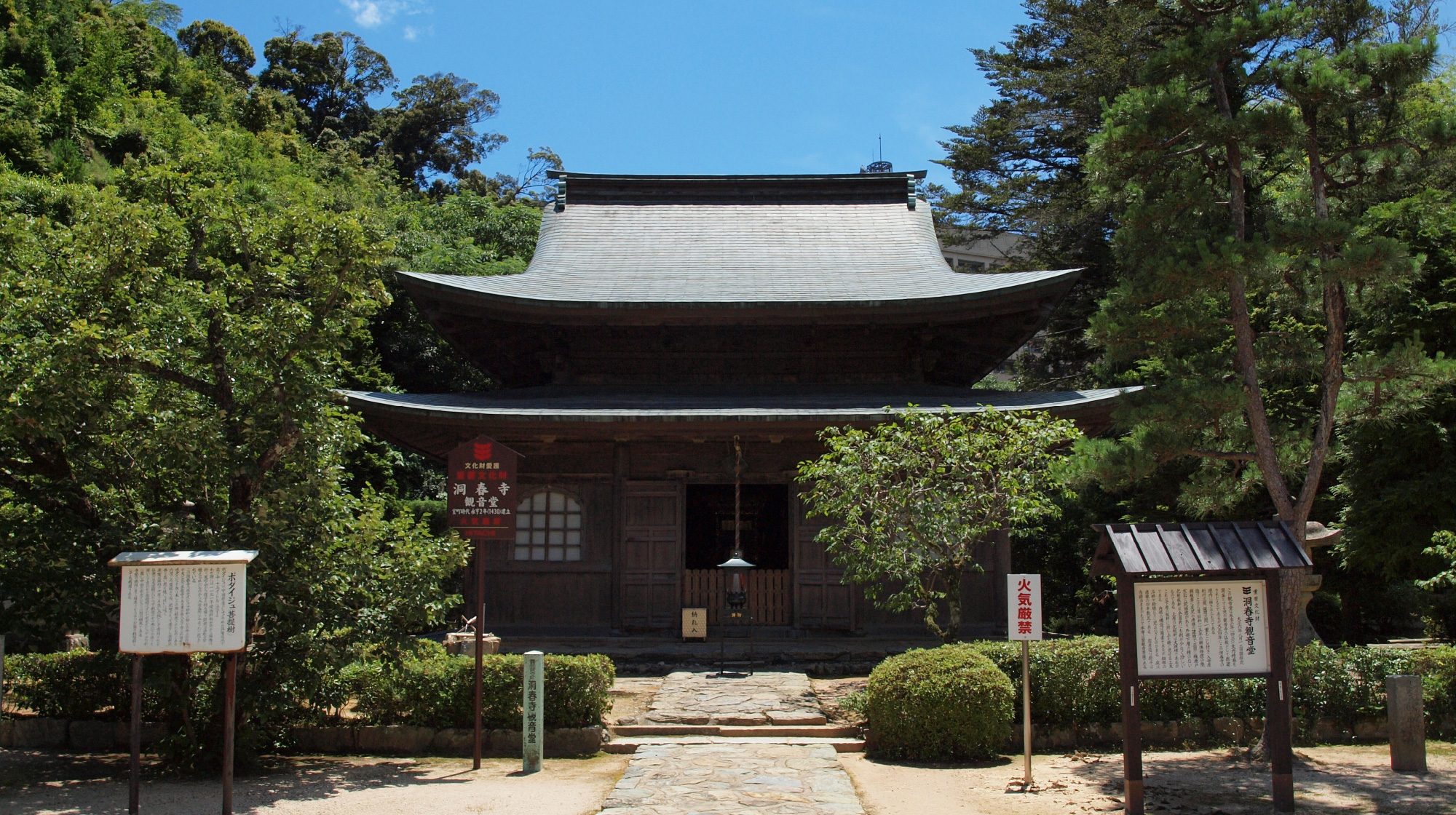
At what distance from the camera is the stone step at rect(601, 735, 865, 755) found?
8.75 m

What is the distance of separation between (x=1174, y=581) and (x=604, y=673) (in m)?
4.95

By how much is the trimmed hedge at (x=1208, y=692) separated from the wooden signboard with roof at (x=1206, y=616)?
2.19m

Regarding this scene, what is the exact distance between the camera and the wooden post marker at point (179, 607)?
20.9ft

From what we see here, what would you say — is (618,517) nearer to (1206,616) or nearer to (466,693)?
(466,693)

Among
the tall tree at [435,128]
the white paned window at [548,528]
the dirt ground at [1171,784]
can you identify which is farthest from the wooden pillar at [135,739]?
the tall tree at [435,128]

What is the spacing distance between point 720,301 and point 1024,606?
733 cm

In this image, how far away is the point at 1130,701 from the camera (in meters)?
6.52

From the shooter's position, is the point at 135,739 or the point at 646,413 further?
the point at 646,413

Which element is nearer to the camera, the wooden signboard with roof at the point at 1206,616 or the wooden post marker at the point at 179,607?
the wooden post marker at the point at 179,607

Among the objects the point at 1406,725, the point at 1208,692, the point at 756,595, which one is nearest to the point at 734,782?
the point at 1208,692

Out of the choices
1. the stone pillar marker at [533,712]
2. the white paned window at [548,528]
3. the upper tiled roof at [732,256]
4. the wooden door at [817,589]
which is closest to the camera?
the stone pillar marker at [533,712]

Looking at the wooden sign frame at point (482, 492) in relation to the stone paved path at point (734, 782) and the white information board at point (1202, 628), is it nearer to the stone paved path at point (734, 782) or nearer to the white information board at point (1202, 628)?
the stone paved path at point (734, 782)

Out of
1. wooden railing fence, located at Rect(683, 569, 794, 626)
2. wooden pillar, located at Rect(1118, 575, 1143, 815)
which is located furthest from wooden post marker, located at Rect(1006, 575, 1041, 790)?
wooden railing fence, located at Rect(683, 569, 794, 626)

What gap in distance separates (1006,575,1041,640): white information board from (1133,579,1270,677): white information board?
46.1 inches
